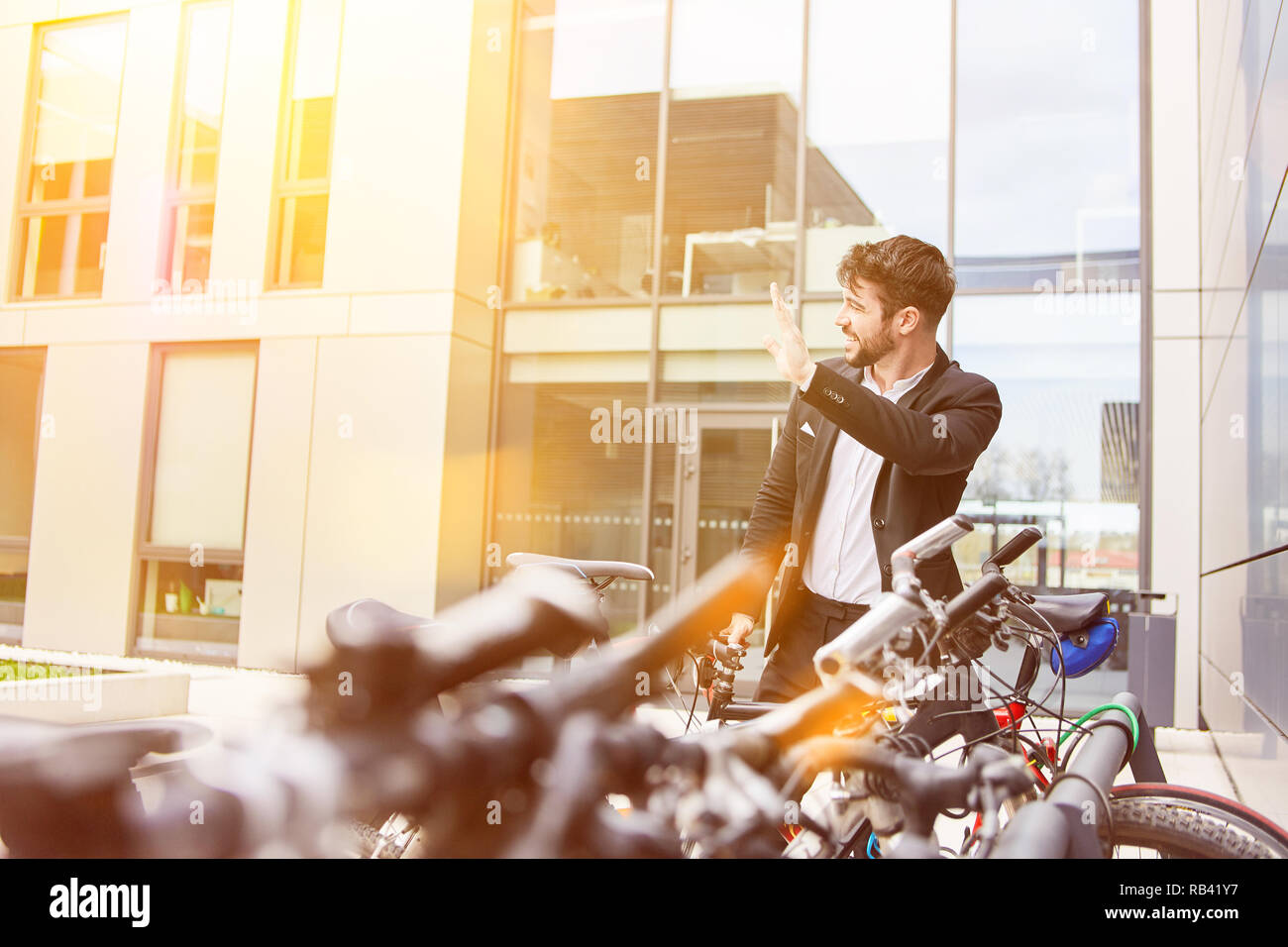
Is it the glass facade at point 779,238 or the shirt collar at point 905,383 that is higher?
the glass facade at point 779,238

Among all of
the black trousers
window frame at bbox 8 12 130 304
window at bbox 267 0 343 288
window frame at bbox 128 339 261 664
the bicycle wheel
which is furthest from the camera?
window frame at bbox 8 12 130 304

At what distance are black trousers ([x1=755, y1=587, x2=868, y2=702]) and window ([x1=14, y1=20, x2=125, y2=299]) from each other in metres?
10.1

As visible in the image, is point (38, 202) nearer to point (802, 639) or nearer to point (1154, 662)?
point (802, 639)

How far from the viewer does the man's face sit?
6.62 feet

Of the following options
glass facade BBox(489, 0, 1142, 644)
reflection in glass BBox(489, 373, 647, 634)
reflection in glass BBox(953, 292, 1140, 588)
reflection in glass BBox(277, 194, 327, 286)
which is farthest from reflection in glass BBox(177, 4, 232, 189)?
reflection in glass BBox(953, 292, 1140, 588)

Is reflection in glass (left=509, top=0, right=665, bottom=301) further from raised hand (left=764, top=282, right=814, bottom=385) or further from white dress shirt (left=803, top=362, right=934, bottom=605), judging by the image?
raised hand (left=764, top=282, right=814, bottom=385)

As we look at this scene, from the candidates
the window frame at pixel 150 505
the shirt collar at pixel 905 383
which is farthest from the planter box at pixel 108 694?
the shirt collar at pixel 905 383

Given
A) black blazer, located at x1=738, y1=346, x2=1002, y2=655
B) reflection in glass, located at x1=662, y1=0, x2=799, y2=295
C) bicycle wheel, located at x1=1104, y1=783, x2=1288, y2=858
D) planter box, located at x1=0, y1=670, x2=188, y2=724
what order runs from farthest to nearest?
1. reflection in glass, located at x1=662, y1=0, x2=799, y2=295
2. planter box, located at x1=0, y1=670, x2=188, y2=724
3. black blazer, located at x1=738, y1=346, x2=1002, y2=655
4. bicycle wheel, located at x1=1104, y1=783, x2=1288, y2=858

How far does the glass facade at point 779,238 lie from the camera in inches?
320

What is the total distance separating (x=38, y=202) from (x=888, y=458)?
37.1ft

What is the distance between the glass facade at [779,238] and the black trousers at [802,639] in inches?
246

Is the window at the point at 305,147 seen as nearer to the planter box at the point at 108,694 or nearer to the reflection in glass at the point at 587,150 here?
the reflection in glass at the point at 587,150
